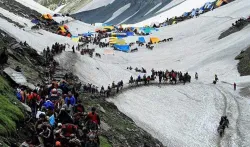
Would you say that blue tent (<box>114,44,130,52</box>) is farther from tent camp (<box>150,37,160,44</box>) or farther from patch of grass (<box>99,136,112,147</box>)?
patch of grass (<box>99,136,112,147</box>)

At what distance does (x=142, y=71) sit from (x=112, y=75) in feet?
35.6

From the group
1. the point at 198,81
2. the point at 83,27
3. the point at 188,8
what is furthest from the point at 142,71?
the point at 188,8

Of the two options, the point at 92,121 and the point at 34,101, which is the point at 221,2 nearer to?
the point at 34,101

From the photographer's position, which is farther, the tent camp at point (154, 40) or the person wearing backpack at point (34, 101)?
the tent camp at point (154, 40)

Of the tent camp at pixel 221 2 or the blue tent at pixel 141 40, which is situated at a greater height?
the tent camp at pixel 221 2

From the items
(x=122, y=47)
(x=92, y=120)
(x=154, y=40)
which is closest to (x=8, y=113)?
(x=92, y=120)

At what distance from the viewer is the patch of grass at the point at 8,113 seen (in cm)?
1769

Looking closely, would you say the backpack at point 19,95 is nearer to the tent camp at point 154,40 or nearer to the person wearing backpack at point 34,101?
the person wearing backpack at point 34,101

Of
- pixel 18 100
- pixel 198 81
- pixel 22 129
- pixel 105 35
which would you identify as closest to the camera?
pixel 22 129

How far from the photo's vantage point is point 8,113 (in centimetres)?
1930

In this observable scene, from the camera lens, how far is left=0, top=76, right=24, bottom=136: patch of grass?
17.7 metres

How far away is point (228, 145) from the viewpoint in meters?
36.6

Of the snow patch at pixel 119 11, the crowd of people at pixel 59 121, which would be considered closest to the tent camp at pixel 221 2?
the snow patch at pixel 119 11

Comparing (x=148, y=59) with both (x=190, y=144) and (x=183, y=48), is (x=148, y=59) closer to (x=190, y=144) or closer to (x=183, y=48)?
(x=183, y=48)
